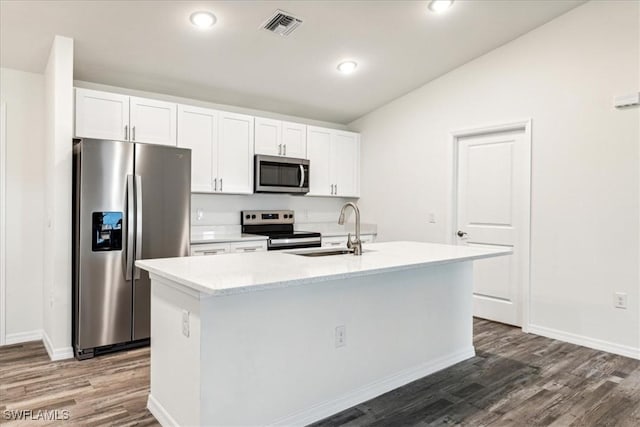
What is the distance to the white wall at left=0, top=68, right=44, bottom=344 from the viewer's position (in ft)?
11.3

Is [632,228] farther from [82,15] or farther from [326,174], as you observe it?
[82,15]

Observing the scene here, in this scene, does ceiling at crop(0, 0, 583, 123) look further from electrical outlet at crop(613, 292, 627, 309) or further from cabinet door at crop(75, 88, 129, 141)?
electrical outlet at crop(613, 292, 627, 309)

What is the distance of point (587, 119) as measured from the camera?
344cm

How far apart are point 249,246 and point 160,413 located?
6.71 feet

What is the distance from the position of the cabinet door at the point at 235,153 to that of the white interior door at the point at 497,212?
7.60 feet

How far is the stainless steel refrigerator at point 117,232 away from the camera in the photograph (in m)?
3.05

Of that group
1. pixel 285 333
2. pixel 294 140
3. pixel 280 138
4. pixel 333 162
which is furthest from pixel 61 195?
pixel 333 162

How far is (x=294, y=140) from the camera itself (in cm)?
479

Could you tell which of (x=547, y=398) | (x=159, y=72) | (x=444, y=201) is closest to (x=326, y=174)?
(x=444, y=201)

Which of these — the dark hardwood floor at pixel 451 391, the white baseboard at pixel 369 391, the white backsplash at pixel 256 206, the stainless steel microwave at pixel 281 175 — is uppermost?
the stainless steel microwave at pixel 281 175

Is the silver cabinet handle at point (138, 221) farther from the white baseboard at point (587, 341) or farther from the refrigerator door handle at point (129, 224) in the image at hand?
the white baseboard at point (587, 341)

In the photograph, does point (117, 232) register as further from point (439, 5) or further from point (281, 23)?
point (439, 5)

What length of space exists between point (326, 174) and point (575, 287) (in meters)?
2.93

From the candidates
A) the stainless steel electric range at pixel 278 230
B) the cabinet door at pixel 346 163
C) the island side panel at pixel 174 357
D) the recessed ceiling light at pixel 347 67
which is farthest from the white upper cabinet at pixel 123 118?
the cabinet door at pixel 346 163
